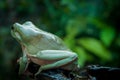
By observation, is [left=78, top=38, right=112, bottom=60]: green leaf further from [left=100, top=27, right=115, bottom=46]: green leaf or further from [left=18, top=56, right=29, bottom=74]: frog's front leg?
[left=18, top=56, right=29, bottom=74]: frog's front leg

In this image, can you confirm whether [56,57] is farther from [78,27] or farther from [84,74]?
[78,27]

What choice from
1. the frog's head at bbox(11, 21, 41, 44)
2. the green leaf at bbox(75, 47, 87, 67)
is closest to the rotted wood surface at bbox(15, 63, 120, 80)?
the frog's head at bbox(11, 21, 41, 44)

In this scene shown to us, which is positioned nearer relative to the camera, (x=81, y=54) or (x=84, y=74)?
(x=84, y=74)

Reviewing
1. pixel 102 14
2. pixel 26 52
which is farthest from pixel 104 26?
pixel 26 52

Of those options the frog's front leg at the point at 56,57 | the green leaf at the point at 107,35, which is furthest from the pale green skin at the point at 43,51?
the green leaf at the point at 107,35

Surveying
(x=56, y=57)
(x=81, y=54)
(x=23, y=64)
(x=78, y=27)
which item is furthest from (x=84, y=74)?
(x=78, y=27)

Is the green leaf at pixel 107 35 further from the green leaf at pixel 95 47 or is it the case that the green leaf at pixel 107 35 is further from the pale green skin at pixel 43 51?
the pale green skin at pixel 43 51
